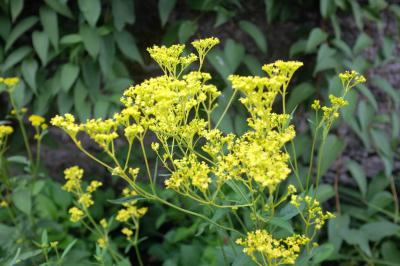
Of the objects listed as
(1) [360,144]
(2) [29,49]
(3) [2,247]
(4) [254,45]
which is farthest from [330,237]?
(2) [29,49]

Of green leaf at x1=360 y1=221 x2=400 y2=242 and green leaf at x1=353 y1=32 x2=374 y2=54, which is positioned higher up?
green leaf at x1=353 y1=32 x2=374 y2=54

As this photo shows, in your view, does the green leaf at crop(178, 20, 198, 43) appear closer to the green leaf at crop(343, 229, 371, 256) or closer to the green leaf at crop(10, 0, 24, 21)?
the green leaf at crop(10, 0, 24, 21)

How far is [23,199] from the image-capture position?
Result: 161 centimetres

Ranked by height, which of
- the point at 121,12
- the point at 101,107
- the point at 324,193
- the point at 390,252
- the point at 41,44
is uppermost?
the point at 121,12

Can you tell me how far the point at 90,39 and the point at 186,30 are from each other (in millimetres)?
340

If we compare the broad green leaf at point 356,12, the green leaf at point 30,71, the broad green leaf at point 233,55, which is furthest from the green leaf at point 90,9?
the broad green leaf at point 356,12

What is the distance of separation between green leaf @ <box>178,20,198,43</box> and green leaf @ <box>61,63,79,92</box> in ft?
1.29

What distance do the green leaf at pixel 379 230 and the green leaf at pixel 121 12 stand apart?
113 cm

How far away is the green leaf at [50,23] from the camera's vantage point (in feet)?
6.06

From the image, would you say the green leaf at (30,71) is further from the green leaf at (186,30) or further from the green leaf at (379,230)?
the green leaf at (379,230)

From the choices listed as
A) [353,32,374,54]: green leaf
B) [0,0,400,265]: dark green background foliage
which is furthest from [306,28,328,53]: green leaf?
[353,32,374,54]: green leaf

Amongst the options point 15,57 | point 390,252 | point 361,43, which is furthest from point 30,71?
point 390,252

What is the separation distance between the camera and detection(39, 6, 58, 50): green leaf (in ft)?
6.06

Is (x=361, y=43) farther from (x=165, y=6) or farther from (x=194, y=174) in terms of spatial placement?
(x=194, y=174)
